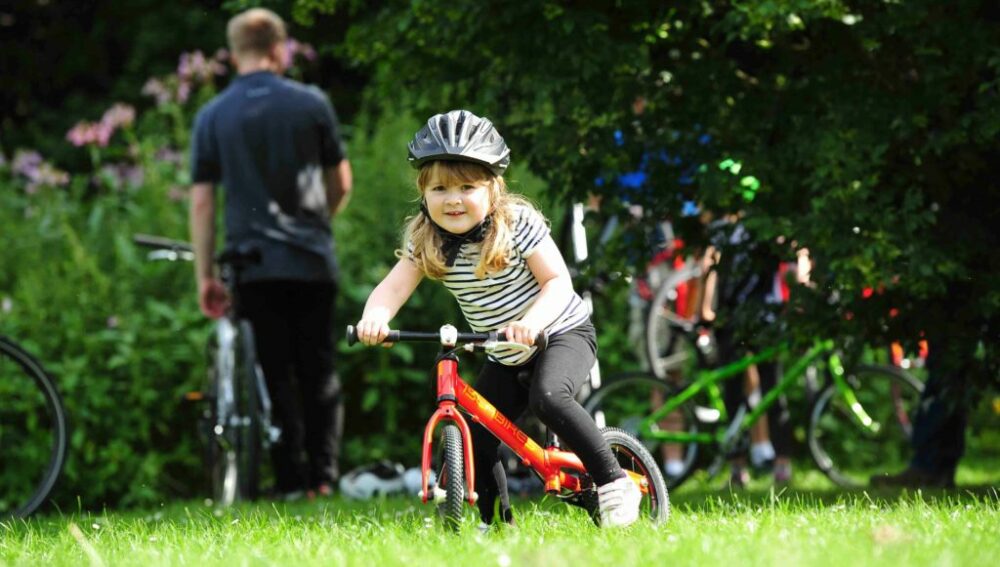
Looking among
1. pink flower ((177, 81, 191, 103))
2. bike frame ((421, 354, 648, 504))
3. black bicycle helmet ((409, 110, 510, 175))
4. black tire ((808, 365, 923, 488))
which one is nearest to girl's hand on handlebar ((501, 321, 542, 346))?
bike frame ((421, 354, 648, 504))

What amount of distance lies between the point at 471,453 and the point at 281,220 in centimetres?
290

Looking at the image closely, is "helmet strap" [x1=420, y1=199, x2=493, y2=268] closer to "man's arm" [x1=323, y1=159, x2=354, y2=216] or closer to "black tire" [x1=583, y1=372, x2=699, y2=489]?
"man's arm" [x1=323, y1=159, x2=354, y2=216]

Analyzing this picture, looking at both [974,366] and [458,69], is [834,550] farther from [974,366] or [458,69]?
[458,69]

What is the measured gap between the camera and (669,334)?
344 inches

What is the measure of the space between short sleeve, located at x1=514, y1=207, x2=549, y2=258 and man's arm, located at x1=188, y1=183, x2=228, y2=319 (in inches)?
112

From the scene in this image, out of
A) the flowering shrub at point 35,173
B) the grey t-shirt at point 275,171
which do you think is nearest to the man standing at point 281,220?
the grey t-shirt at point 275,171

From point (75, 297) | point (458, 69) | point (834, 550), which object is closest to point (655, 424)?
point (458, 69)

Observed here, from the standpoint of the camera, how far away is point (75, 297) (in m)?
8.61

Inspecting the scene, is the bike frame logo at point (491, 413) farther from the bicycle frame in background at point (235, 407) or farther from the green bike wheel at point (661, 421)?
the green bike wheel at point (661, 421)

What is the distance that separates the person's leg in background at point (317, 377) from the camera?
714 centimetres

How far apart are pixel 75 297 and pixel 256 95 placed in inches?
84.6

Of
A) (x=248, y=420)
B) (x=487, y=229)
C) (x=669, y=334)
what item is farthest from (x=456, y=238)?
(x=669, y=334)

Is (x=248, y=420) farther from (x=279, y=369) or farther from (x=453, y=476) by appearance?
(x=453, y=476)

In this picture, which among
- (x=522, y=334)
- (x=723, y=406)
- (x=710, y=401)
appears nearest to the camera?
(x=522, y=334)
